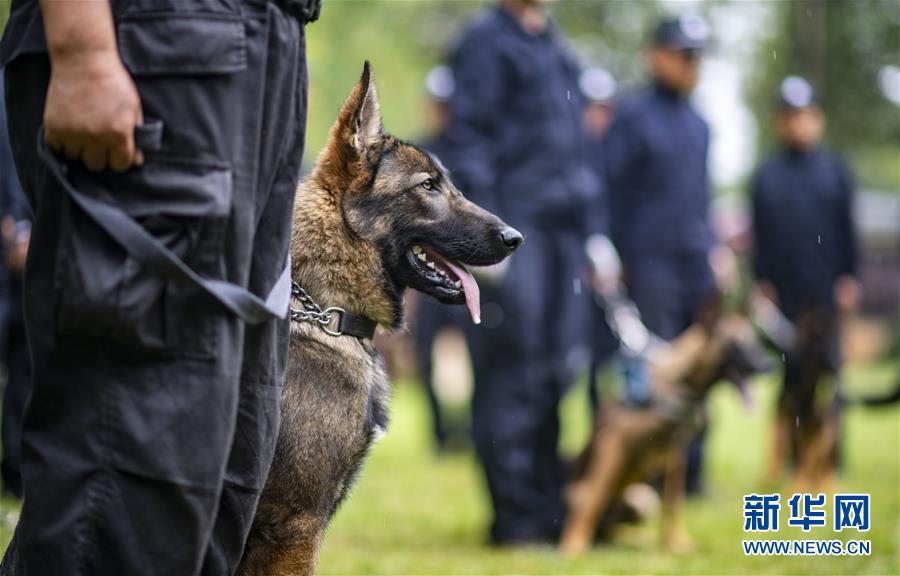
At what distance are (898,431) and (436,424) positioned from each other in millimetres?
5768

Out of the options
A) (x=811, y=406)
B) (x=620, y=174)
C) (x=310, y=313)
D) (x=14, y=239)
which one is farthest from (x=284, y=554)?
(x=811, y=406)

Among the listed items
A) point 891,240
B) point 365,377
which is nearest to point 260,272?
point 365,377

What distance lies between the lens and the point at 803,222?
28.7 feet

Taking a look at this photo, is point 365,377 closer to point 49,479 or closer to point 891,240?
point 49,479

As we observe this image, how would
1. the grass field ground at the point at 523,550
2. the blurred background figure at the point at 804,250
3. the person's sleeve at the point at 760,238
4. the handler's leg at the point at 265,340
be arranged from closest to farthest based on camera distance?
the handler's leg at the point at 265,340 → the grass field ground at the point at 523,550 → the blurred background figure at the point at 804,250 → the person's sleeve at the point at 760,238

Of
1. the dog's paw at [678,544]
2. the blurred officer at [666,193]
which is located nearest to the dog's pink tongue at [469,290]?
the dog's paw at [678,544]

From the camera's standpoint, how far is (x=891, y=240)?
34406 mm

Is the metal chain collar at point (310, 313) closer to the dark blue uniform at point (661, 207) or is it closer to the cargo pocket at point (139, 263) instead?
the cargo pocket at point (139, 263)

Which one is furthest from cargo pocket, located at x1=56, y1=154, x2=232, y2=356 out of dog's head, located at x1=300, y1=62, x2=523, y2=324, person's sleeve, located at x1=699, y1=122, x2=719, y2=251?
person's sleeve, located at x1=699, y1=122, x2=719, y2=251

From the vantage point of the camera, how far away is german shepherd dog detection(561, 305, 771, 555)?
6.28 metres

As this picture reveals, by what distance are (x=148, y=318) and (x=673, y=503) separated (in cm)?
474

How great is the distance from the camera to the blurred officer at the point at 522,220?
237 inches

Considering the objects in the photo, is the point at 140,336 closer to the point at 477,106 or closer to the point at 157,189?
the point at 157,189

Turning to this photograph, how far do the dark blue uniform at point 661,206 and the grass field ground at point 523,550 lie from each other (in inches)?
58.1
